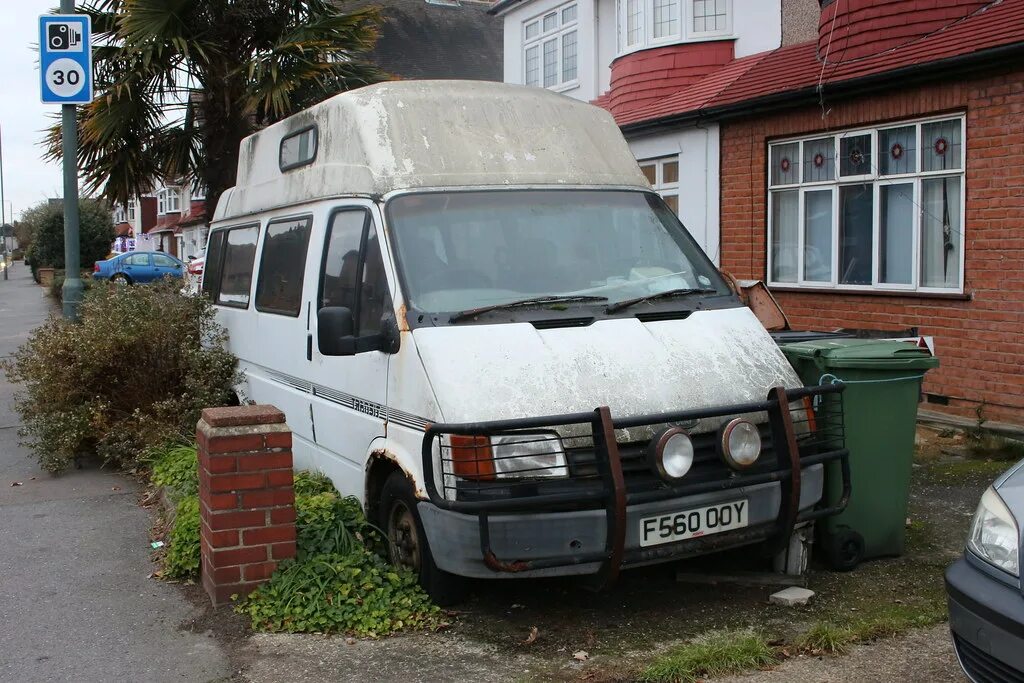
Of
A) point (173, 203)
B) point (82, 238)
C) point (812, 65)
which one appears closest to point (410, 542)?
point (812, 65)

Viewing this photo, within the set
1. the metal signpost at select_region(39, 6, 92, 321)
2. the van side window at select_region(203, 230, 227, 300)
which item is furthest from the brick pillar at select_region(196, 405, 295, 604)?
the metal signpost at select_region(39, 6, 92, 321)

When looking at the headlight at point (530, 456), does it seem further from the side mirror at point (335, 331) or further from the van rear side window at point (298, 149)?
the van rear side window at point (298, 149)

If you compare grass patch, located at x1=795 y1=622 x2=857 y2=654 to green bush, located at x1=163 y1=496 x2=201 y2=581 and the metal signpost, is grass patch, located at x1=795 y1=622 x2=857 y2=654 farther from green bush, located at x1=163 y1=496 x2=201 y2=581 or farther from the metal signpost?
the metal signpost

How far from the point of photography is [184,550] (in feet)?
18.5

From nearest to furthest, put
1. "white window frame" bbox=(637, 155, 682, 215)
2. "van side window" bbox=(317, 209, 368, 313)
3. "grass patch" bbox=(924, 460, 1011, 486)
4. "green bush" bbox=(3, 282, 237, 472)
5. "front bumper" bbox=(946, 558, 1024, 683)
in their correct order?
"front bumper" bbox=(946, 558, 1024, 683) < "van side window" bbox=(317, 209, 368, 313) < "grass patch" bbox=(924, 460, 1011, 486) < "green bush" bbox=(3, 282, 237, 472) < "white window frame" bbox=(637, 155, 682, 215)

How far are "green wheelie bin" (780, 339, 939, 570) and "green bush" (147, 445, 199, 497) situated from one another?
12.3 feet

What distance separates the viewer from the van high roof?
555cm

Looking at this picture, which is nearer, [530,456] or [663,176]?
[530,456]

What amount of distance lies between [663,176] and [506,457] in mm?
10401

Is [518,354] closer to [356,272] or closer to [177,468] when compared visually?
[356,272]

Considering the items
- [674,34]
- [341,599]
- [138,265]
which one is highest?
[674,34]

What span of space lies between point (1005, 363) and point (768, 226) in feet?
12.0

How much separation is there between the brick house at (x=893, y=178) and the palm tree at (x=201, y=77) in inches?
176

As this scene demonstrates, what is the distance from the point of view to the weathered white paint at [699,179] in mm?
12883
